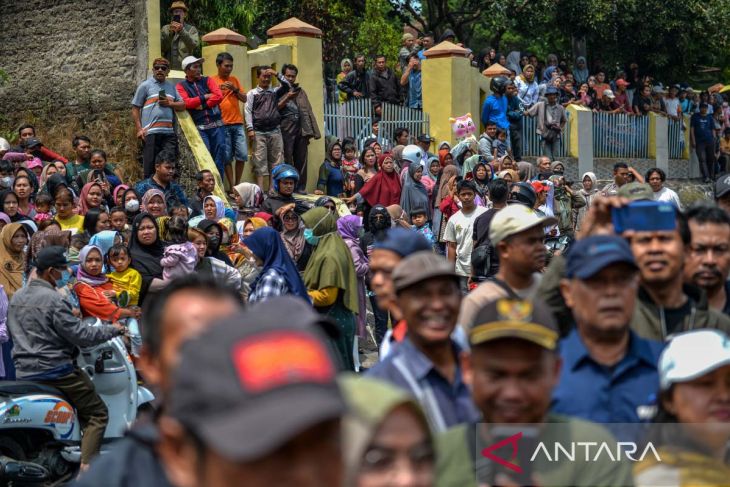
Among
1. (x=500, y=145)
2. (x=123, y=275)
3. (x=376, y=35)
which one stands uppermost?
(x=376, y=35)

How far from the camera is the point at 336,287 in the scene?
9.76 meters

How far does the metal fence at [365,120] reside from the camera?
19.3 meters

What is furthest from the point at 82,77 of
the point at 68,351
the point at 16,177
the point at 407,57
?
the point at 68,351

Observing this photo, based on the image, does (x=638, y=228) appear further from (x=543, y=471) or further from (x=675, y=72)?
(x=675, y=72)

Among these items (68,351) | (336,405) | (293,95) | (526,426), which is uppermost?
(293,95)

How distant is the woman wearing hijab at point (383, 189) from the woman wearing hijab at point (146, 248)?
5.45m

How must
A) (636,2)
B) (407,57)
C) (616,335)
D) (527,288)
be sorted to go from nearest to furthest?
(616,335)
(527,288)
(407,57)
(636,2)

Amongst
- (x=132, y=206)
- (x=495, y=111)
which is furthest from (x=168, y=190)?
(x=495, y=111)

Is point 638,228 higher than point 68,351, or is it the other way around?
point 638,228

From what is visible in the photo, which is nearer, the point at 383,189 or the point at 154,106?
the point at 154,106

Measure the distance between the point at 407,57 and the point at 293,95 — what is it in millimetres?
6661

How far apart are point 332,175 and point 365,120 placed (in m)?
2.70

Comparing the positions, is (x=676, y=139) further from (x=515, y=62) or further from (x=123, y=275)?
(x=123, y=275)

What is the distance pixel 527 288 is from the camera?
17.8 feet
